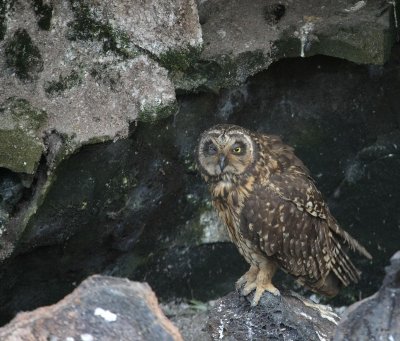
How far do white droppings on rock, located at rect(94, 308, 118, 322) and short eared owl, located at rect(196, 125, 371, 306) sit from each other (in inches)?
81.4

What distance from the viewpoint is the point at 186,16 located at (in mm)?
5340

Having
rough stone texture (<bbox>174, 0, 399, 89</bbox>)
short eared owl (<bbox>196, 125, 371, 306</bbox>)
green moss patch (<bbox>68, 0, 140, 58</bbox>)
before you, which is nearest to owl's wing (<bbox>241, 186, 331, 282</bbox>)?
short eared owl (<bbox>196, 125, 371, 306</bbox>)

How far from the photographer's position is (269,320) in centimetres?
535

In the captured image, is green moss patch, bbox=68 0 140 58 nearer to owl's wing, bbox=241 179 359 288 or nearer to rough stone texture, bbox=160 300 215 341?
owl's wing, bbox=241 179 359 288

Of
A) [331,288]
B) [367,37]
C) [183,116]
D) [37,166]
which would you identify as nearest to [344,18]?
[367,37]

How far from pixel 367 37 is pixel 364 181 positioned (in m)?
1.47

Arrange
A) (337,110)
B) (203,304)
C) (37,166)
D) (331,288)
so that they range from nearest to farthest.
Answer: (37,166) < (331,288) < (337,110) < (203,304)

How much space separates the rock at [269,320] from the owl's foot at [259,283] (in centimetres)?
3

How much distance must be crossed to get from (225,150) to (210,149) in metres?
0.10

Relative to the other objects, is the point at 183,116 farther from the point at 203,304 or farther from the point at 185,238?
the point at 203,304

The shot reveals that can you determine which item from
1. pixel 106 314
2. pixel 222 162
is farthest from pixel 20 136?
pixel 106 314

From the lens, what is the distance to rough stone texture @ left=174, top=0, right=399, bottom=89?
589 centimetres

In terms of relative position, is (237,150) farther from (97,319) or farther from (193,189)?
(97,319)

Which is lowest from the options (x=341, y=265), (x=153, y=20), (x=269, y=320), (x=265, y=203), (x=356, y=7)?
(x=269, y=320)
